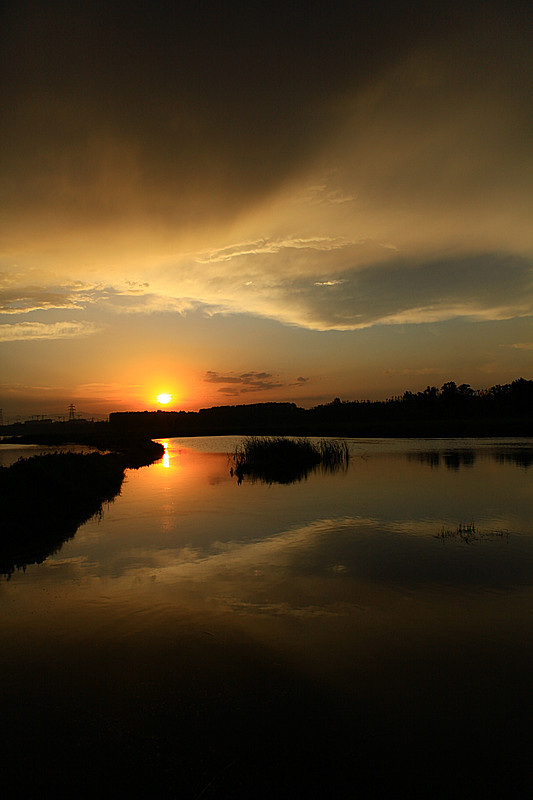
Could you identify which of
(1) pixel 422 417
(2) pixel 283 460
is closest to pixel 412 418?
(1) pixel 422 417

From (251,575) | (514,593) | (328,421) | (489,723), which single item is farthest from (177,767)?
(328,421)

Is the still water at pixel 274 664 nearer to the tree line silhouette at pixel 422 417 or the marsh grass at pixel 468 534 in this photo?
the marsh grass at pixel 468 534

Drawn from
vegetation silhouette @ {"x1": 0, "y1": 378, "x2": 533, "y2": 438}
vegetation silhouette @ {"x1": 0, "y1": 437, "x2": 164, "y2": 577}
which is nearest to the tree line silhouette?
vegetation silhouette @ {"x1": 0, "y1": 378, "x2": 533, "y2": 438}

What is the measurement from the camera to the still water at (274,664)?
4934 millimetres

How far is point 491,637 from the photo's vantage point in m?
7.68

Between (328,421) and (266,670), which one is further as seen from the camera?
(328,421)

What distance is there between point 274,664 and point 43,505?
12.8 metres

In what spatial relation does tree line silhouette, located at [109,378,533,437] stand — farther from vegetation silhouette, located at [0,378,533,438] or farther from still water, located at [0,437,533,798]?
still water, located at [0,437,533,798]

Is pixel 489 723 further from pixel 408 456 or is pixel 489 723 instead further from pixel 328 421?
pixel 328 421

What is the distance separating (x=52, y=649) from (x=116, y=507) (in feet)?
44.3

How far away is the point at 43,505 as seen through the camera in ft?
56.5

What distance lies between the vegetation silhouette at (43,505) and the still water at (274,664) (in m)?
0.94

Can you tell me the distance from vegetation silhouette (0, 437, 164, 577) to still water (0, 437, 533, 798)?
944mm

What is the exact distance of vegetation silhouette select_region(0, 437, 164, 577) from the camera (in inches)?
539
